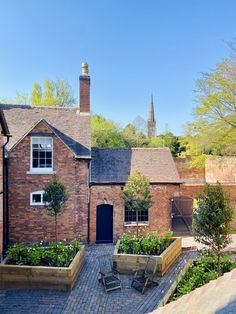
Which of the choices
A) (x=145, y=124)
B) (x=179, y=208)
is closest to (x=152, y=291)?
(x=179, y=208)

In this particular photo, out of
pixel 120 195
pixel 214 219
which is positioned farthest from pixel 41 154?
pixel 214 219

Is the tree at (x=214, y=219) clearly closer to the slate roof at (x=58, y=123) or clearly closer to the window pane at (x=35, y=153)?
the slate roof at (x=58, y=123)

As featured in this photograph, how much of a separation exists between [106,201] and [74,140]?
422cm

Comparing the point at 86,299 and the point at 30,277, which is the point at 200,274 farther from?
the point at 30,277

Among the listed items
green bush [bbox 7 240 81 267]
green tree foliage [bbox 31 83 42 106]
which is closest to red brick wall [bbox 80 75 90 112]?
green bush [bbox 7 240 81 267]

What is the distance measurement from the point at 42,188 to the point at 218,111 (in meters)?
12.7

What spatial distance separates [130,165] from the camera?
17656 millimetres

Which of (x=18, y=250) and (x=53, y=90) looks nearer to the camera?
(x=18, y=250)

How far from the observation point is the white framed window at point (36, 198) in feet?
51.1

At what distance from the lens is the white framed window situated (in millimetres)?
15586

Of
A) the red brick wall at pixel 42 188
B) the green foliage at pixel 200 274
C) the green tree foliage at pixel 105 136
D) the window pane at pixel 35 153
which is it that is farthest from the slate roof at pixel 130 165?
the green tree foliage at pixel 105 136

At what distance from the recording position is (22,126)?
17016mm

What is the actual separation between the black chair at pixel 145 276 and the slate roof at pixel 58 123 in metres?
7.08

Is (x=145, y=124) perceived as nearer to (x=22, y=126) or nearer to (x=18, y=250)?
(x=22, y=126)
